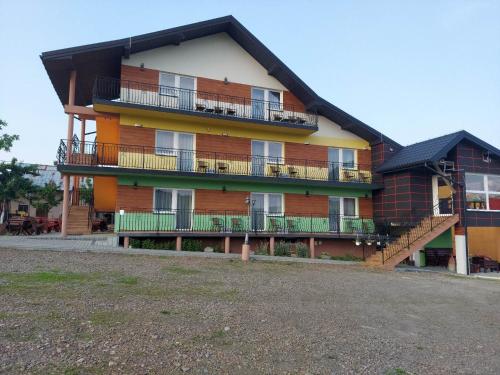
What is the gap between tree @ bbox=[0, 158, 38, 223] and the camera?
25578mm

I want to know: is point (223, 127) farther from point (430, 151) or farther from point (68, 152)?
point (430, 151)

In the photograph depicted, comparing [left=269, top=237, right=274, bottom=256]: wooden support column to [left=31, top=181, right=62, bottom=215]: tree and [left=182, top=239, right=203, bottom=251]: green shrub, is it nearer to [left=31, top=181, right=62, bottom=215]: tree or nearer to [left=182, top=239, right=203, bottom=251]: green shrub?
[left=182, top=239, right=203, bottom=251]: green shrub

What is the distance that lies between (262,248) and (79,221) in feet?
31.8

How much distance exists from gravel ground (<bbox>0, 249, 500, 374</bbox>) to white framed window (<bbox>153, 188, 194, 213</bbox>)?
6.98m

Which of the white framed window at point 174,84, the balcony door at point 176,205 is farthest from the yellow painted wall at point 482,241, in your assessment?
the white framed window at point 174,84

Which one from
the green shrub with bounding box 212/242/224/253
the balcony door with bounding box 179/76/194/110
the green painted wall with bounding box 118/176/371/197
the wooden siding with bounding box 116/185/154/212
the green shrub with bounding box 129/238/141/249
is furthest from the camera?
the balcony door with bounding box 179/76/194/110

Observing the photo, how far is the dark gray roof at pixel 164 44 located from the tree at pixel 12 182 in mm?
8226

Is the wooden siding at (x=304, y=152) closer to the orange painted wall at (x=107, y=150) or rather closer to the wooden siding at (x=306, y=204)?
the wooden siding at (x=306, y=204)

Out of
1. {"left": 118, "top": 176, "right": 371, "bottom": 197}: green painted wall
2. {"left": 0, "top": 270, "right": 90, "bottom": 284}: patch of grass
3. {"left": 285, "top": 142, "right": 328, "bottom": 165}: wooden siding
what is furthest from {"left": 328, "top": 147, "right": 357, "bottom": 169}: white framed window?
{"left": 0, "top": 270, "right": 90, "bottom": 284}: patch of grass

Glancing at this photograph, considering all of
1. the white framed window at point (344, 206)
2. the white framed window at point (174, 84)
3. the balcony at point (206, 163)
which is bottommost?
the white framed window at point (344, 206)

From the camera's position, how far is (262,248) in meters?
17.8

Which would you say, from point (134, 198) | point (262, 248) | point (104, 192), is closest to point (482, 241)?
point (262, 248)

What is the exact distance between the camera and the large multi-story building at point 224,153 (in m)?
17.3

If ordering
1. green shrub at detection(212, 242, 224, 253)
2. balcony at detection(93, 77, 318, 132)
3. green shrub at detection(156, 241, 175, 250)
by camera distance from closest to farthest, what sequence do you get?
green shrub at detection(156, 241, 175, 250), green shrub at detection(212, 242, 224, 253), balcony at detection(93, 77, 318, 132)
